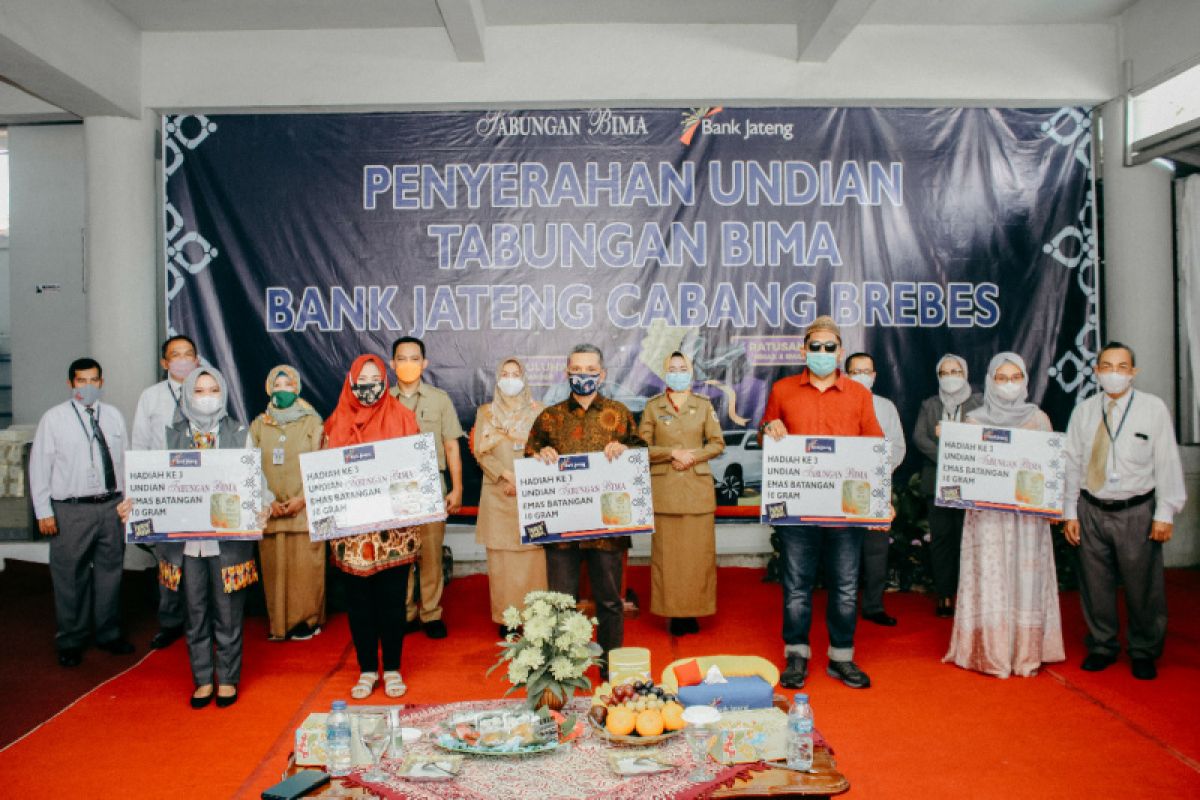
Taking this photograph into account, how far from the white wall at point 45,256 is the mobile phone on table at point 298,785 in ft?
18.7

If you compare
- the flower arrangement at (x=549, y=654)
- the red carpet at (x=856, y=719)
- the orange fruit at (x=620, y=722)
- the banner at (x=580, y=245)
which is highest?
the banner at (x=580, y=245)

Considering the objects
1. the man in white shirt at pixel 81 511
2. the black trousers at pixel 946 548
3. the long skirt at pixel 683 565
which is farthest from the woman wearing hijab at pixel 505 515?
the black trousers at pixel 946 548

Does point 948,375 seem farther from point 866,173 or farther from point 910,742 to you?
point 910,742

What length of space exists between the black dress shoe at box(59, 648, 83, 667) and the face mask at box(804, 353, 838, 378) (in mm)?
3976

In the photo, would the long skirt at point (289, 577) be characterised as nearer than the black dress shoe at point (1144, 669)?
No

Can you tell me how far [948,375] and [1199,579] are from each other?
2.46 m

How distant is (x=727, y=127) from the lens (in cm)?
595

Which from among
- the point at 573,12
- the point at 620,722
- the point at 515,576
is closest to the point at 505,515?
the point at 515,576

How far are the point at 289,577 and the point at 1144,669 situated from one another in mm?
4358

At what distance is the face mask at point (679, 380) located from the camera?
4680 mm

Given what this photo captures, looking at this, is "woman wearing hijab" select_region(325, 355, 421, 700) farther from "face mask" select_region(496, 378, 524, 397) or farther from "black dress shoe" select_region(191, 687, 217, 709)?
"face mask" select_region(496, 378, 524, 397)

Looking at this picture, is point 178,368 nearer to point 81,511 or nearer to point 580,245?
point 81,511

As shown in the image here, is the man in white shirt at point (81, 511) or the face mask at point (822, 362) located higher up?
the face mask at point (822, 362)

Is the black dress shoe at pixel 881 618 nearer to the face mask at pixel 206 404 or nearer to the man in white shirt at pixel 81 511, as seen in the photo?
the face mask at pixel 206 404
